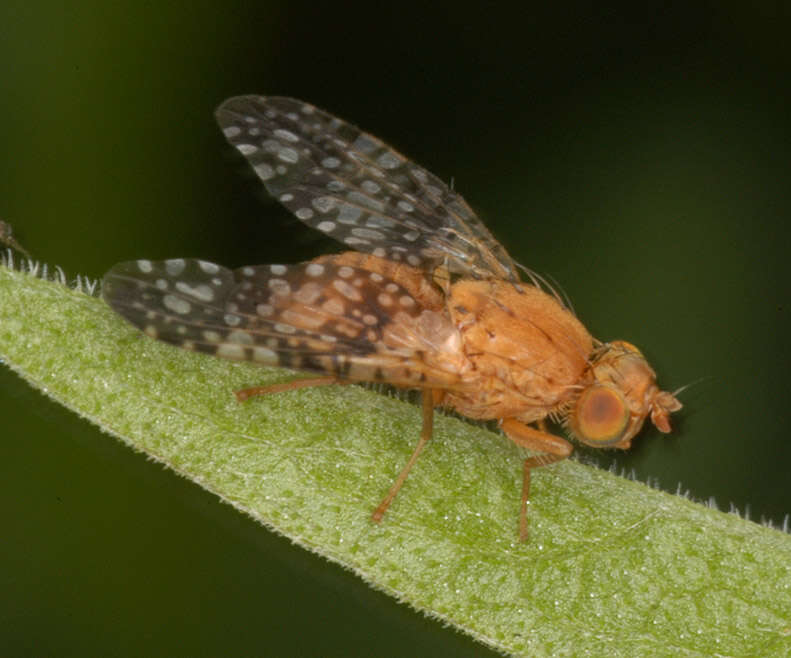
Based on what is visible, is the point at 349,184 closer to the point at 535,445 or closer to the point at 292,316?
the point at 292,316

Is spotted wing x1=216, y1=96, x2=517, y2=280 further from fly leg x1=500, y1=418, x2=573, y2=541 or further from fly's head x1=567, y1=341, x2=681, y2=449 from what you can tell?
fly leg x1=500, y1=418, x2=573, y2=541

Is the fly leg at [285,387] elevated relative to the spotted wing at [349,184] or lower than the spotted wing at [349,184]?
lower

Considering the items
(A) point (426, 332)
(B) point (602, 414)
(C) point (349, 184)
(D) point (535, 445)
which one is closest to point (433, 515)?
(D) point (535, 445)

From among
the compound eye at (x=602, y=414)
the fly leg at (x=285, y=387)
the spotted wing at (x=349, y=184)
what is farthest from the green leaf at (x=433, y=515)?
the spotted wing at (x=349, y=184)

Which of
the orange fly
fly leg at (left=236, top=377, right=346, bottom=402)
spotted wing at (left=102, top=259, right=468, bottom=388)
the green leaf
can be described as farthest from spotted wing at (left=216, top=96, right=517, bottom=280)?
the green leaf

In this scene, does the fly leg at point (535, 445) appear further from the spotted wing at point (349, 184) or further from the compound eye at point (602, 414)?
the spotted wing at point (349, 184)

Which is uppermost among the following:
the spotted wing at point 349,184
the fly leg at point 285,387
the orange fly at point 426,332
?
the spotted wing at point 349,184
